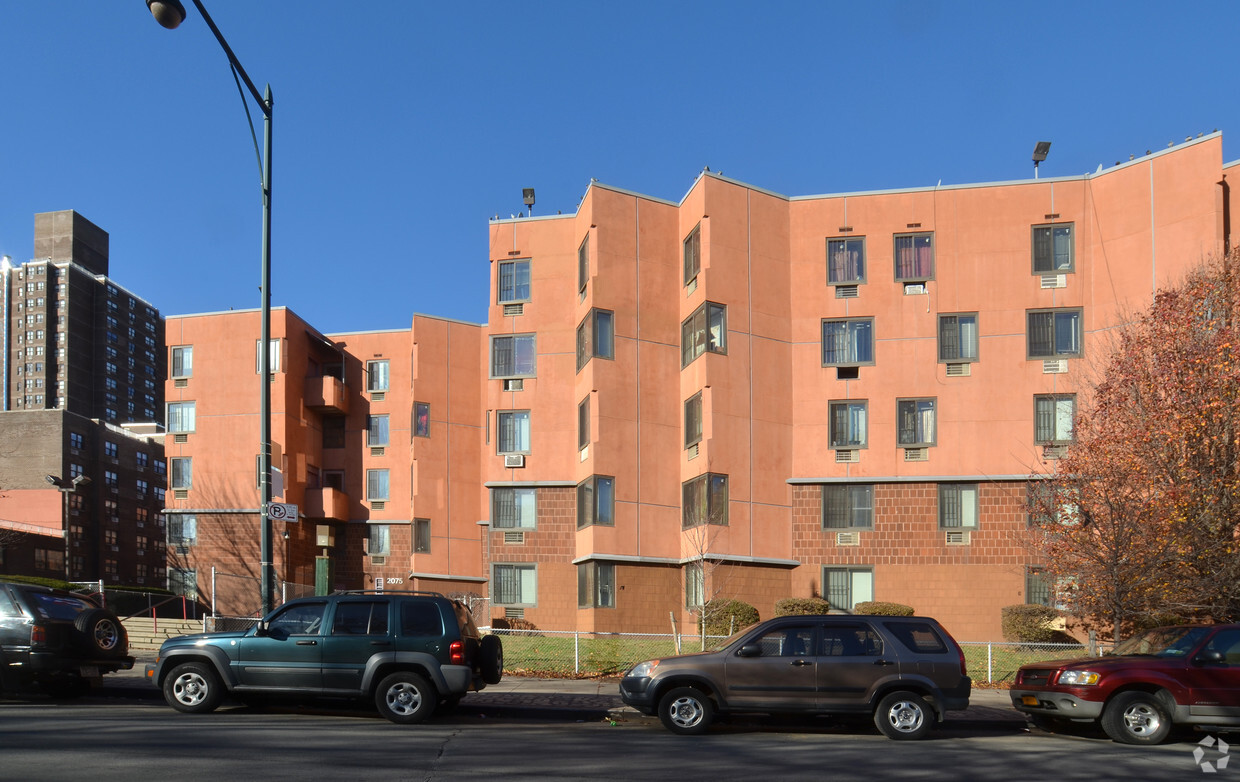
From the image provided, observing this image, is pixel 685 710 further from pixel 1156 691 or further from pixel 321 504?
pixel 321 504

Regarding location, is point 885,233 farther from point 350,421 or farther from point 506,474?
point 350,421

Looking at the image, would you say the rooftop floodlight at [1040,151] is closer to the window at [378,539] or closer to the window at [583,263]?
the window at [583,263]

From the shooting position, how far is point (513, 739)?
13.4 metres

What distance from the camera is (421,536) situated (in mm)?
43938

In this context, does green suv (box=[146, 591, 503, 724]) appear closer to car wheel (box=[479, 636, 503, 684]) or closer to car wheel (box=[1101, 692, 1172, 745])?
car wheel (box=[479, 636, 503, 684])

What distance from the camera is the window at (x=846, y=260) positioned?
3359 centimetres

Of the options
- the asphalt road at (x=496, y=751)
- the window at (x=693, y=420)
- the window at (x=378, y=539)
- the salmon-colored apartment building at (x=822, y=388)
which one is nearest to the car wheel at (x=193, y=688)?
the asphalt road at (x=496, y=751)

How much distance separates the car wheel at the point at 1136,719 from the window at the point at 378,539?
118ft

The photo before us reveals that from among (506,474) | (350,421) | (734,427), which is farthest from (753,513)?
(350,421)

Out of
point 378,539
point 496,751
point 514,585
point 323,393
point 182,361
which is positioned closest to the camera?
point 496,751

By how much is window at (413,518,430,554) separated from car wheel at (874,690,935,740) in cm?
3141

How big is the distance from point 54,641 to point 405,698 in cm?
512

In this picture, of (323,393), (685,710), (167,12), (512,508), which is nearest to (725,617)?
(512,508)

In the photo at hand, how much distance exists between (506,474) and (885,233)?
1405 cm
